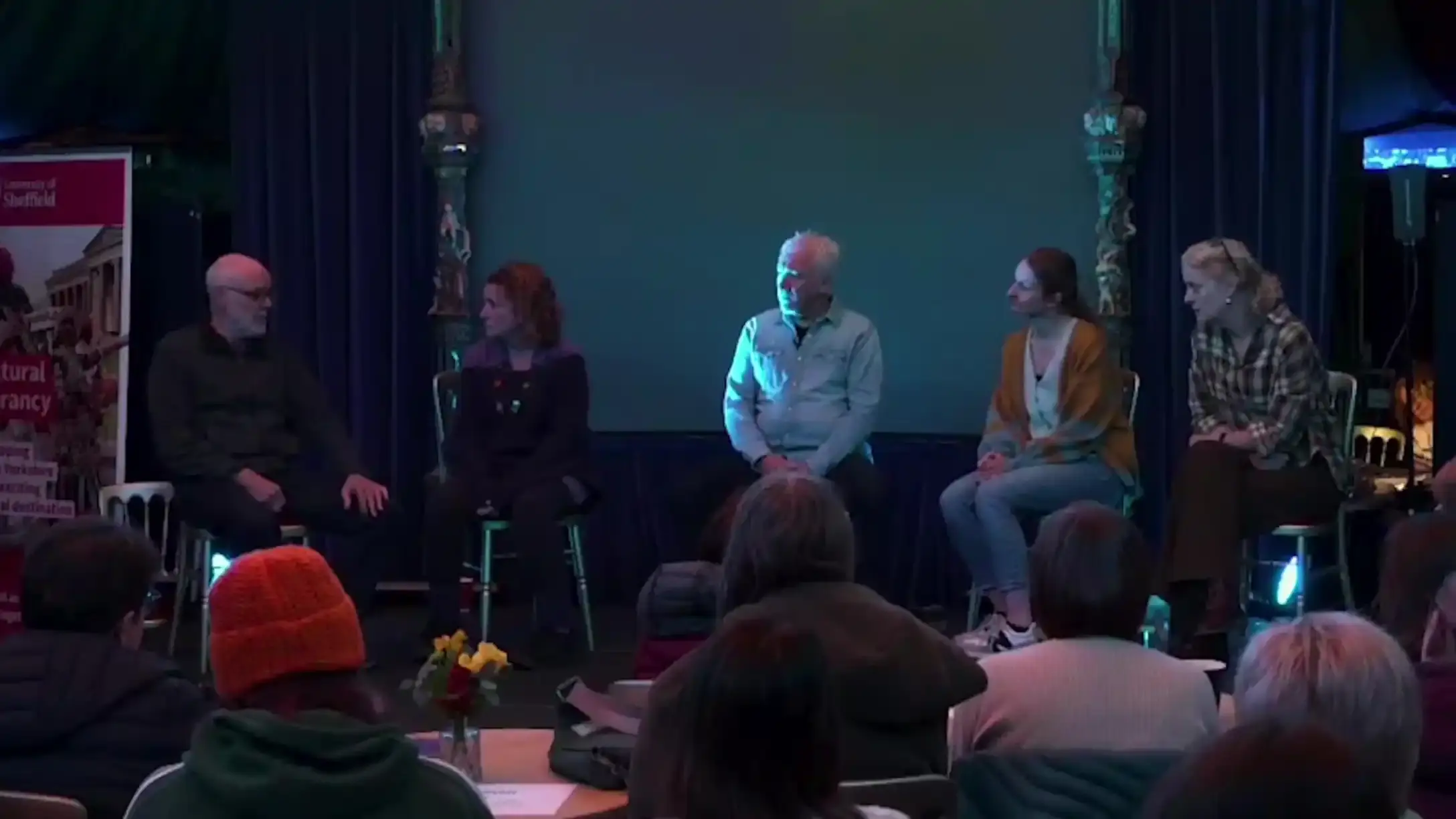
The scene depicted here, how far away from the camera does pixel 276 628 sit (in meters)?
2.10

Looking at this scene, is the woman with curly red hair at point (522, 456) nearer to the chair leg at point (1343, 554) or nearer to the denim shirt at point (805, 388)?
the denim shirt at point (805, 388)

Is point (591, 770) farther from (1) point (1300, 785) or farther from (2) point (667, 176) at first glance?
(2) point (667, 176)

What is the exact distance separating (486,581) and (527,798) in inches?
112

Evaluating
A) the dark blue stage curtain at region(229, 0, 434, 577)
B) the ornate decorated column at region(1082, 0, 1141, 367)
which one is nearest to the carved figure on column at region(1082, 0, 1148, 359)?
the ornate decorated column at region(1082, 0, 1141, 367)

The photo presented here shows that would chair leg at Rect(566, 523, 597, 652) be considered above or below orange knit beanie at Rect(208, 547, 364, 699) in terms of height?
below

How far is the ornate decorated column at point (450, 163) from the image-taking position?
6.40m

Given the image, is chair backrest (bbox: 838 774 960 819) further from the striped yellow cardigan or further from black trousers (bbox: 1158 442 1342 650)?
the striped yellow cardigan

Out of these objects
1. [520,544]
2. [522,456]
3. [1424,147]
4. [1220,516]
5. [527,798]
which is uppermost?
[1424,147]

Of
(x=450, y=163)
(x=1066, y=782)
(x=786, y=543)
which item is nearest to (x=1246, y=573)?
(x=450, y=163)

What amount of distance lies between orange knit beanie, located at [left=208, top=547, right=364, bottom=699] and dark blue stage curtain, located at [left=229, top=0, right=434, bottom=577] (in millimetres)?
4418

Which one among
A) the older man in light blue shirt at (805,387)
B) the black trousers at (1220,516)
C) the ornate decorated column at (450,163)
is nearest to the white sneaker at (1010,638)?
the black trousers at (1220,516)

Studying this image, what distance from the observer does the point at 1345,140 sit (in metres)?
6.52

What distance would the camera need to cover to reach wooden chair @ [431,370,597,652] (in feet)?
18.0

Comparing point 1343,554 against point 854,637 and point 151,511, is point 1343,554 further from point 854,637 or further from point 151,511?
point 151,511
